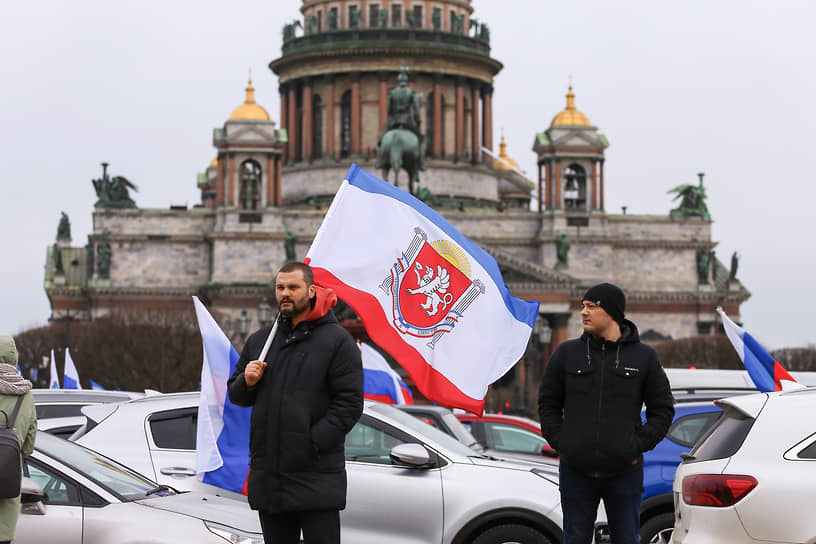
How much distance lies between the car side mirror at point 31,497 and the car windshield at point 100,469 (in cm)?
36

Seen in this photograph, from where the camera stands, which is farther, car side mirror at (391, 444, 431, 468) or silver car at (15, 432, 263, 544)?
car side mirror at (391, 444, 431, 468)

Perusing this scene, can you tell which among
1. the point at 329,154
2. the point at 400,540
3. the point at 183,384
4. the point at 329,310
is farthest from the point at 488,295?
the point at 329,154

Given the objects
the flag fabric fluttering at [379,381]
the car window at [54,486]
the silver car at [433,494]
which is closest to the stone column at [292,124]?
the flag fabric fluttering at [379,381]

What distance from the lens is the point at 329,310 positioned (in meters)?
10.0

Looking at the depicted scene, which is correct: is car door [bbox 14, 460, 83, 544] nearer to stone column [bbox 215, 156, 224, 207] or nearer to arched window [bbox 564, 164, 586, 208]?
stone column [bbox 215, 156, 224, 207]

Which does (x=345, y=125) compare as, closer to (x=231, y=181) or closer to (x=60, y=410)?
(x=231, y=181)

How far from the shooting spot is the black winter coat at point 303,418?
30.8 feet

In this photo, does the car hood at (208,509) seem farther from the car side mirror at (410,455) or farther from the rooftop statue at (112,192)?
the rooftop statue at (112,192)

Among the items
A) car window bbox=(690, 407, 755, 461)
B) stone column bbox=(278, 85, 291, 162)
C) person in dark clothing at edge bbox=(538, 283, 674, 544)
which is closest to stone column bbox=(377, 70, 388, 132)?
stone column bbox=(278, 85, 291, 162)

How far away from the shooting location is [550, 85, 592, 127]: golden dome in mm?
84812

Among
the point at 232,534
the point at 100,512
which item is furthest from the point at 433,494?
the point at 100,512

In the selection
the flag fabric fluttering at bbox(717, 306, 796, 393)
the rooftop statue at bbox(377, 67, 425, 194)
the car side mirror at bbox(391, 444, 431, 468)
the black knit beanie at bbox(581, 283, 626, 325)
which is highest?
the rooftop statue at bbox(377, 67, 425, 194)

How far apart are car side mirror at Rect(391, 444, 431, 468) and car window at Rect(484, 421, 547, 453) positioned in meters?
8.56

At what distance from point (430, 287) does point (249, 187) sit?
71873mm
